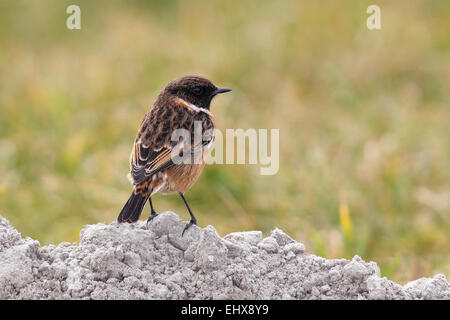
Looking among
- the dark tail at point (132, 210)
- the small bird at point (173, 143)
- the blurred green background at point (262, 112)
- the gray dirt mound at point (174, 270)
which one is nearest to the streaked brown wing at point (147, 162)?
the small bird at point (173, 143)

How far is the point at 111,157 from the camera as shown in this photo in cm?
884

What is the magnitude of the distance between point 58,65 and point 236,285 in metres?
8.58

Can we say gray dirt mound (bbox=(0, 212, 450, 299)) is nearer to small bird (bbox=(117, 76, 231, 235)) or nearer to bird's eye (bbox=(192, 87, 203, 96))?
small bird (bbox=(117, 76, 231, 235))

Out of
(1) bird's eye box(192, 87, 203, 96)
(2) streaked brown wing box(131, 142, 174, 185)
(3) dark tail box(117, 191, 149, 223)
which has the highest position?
(1) bird's eye box(192, 87, 203, 96)

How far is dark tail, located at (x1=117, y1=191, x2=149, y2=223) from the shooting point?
4.71 metres

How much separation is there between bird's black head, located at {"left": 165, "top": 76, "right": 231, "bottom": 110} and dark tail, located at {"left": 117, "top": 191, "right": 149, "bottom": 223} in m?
1.05

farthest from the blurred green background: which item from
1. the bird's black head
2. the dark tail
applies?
the dark tail

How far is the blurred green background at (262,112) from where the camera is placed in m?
7.82

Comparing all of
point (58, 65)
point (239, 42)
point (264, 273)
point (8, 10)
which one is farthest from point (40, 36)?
point (264, 273)

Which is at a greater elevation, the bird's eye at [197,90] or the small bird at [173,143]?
the bird's eye at [197,90]

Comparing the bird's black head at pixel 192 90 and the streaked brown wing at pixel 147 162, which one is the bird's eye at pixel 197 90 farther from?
the streaked brown wing at pixel 147 162

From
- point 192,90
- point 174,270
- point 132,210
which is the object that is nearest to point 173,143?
point 192,90

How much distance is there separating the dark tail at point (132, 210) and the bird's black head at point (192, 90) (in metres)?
1.05
